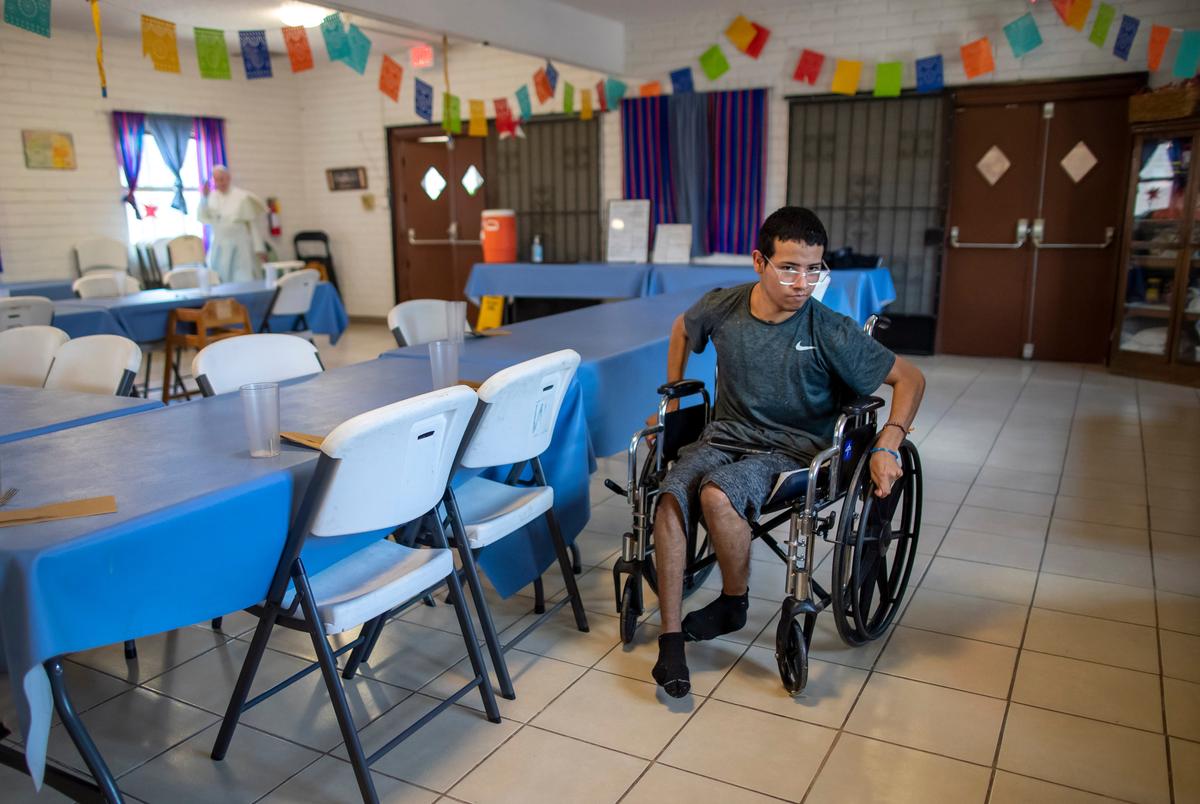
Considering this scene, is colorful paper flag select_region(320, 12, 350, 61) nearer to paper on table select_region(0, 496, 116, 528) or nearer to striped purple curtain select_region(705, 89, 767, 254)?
striped purple curtain select_region(705, 89, 767, 254)

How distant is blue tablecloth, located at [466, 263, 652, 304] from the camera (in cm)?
694

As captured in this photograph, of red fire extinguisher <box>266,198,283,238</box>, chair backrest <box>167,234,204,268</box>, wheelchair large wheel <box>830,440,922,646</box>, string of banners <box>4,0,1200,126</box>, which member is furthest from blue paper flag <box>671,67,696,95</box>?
wheelchair large wheel <box>830,440,922,646</box>

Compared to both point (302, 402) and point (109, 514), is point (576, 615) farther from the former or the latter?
point (109, 514)

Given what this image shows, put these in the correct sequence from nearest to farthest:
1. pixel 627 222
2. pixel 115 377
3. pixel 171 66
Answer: pixel 115 377, pixel 171 66, pixel 627 222

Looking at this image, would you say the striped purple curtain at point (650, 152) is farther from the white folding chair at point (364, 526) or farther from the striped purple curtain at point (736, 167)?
the white folding chair at point (364, 526)

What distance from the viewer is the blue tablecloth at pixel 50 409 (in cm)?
212

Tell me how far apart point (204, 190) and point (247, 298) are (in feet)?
12.8

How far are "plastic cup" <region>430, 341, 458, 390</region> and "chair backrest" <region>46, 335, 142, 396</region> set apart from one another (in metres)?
1.01

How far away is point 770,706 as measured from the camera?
84.8 inches

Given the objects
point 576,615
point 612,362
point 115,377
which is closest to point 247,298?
point 115,377

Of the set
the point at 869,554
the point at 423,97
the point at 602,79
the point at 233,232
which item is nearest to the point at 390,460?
the point at 869,554

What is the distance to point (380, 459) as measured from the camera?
1.68m

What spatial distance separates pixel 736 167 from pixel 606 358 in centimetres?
519

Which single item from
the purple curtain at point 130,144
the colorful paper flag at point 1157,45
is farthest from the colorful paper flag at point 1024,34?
the purple curtain at point 130,144
